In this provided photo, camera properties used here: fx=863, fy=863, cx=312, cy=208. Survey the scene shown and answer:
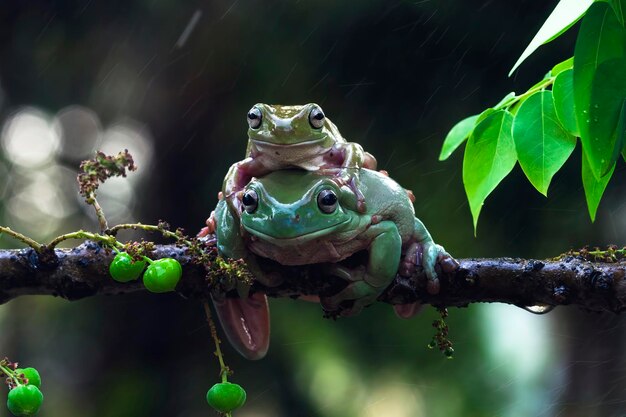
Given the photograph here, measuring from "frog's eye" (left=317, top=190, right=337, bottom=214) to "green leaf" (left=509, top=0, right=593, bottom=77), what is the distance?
0.50 meters

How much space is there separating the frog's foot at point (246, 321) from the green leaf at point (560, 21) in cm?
85

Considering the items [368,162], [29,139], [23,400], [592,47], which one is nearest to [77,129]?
[29,139]

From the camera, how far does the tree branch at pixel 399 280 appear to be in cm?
146

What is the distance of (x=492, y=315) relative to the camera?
154 inches

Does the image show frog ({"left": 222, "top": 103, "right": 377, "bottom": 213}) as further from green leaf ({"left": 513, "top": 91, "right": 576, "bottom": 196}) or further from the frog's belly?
green leaf ({"left": 513, "top": 91, "right": 576, "bottom": 196})

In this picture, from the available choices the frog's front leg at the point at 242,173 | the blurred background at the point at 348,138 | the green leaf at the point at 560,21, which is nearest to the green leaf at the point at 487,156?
the green leaf at the point at 560,21

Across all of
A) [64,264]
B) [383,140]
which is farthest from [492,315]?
[64,264]

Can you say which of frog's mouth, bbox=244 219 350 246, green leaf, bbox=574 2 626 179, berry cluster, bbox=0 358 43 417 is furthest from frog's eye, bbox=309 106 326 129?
berry cluster, bbox=0 358 43 417

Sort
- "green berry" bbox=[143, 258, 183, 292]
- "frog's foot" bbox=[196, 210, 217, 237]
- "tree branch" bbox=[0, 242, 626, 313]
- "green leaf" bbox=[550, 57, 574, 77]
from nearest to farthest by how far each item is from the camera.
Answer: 1. "green berry" bbox=[143, 258, 183, 292]
2. "green leaf" bbox=[550, 57, 574, 77]
3. "tree branch" bbox=[0, 242, 626, 313]
4. "frog's foot" bbox=[196, 210, 217, 237]

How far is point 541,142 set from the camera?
137 cm

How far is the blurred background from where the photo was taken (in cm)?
382

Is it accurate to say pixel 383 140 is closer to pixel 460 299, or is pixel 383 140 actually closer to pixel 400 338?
pixel 400 338

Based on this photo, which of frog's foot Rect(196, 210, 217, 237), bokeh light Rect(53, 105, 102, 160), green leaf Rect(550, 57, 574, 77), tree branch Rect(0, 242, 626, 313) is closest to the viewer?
green leaf Rect(550, 57, 574, 77)

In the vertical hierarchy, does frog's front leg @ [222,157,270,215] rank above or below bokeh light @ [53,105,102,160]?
below
